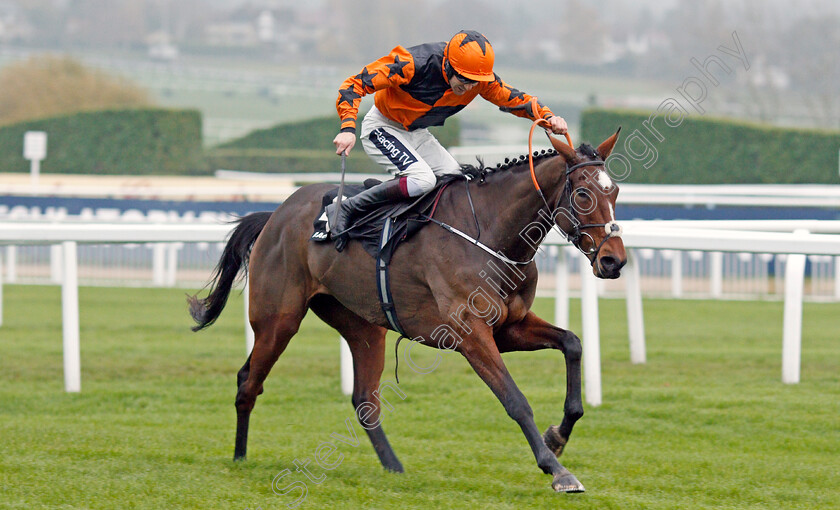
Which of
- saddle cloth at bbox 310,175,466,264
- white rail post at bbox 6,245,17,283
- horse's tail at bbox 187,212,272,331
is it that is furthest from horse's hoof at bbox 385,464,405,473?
white rail post at bbox 6,245,17,283

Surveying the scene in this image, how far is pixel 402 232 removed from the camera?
15.1ft

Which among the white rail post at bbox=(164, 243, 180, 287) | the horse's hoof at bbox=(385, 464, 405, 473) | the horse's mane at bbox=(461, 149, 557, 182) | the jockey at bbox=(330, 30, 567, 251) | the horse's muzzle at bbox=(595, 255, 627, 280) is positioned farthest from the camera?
the white rail post at bbox=(164, 243, 180, 287)

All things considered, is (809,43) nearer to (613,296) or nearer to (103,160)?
(103,160)

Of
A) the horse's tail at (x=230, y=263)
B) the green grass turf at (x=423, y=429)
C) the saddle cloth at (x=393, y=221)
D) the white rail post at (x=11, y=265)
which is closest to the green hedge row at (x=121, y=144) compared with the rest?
the white rail post at (x=11, y=265)

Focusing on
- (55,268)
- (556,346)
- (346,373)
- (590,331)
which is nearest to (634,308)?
(590,331)

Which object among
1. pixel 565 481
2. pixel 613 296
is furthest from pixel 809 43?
pixel 565 481

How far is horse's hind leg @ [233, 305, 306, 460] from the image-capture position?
199 inches

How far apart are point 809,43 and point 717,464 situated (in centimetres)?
4968

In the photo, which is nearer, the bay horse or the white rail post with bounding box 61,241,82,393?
the bay horse

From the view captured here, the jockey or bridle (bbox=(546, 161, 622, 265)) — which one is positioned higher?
the jockey

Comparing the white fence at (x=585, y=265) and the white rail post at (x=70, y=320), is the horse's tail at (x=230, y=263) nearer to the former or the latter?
the white fence at (x=585, y=265)

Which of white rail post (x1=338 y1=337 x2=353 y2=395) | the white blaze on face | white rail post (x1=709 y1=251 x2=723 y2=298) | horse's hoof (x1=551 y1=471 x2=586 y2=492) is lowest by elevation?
white rail post (x1=709 y1=251 x2=723 y2=298)

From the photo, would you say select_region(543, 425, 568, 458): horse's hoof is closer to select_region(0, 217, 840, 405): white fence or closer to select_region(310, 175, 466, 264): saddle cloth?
select_region(310, 175, 466, 264): saddle cloth

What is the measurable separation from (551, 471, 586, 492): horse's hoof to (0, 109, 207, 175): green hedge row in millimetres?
25269
